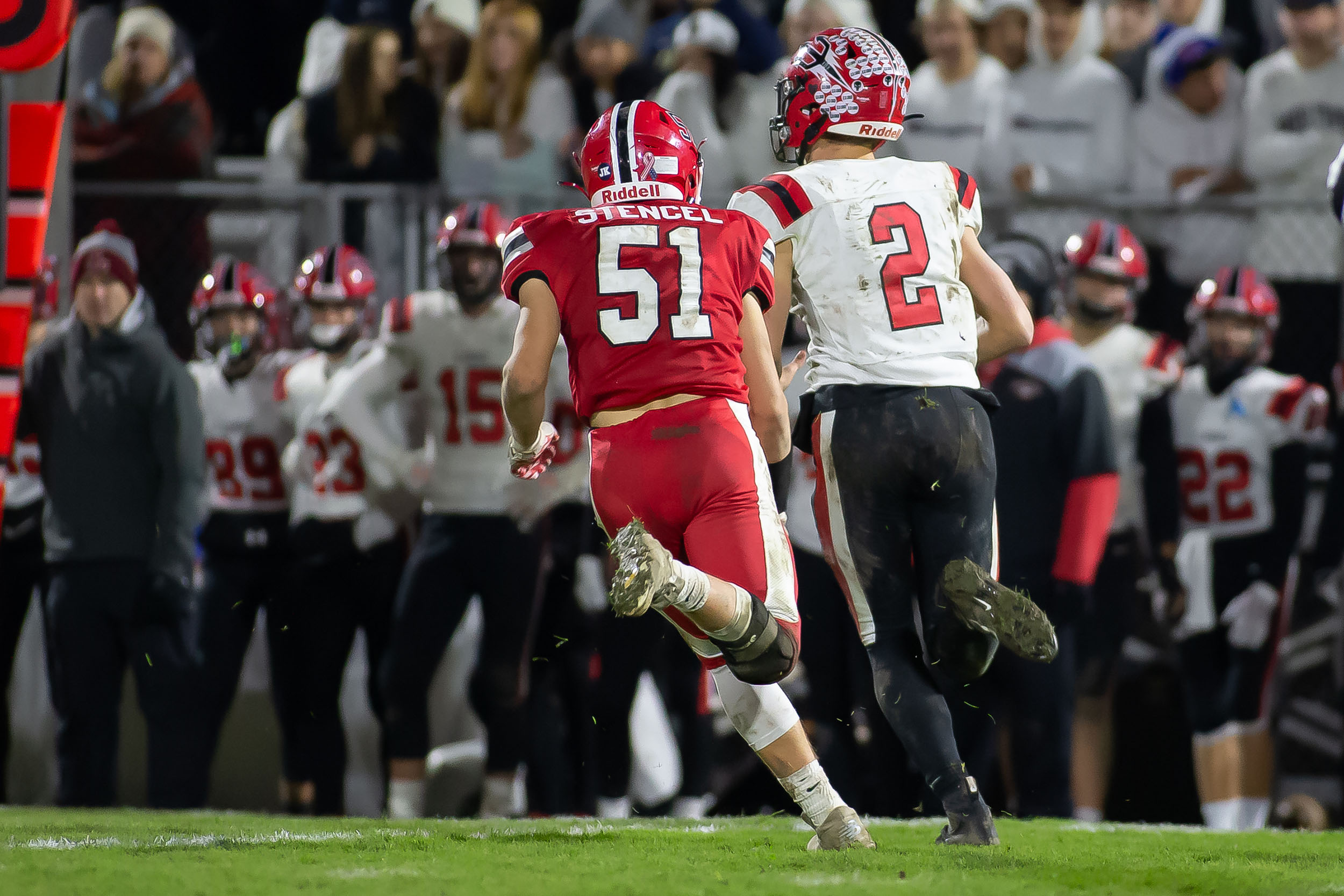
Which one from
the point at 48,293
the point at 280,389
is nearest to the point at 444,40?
the point at 280,389

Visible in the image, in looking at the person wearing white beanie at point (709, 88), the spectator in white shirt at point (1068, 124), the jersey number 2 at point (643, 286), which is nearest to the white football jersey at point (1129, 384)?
the spectator in white shirt at point (1068, 124)

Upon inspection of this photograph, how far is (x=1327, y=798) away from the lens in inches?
284

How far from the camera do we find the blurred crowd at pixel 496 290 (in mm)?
6742

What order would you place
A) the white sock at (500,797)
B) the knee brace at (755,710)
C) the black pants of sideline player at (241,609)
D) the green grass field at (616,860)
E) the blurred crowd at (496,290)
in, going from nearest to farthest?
the green grass field at (616,860), the knee brace at (755,710), the white sock at (500,797), the blurred crowd at (496,290), the black pants of sideline player at (241,609)

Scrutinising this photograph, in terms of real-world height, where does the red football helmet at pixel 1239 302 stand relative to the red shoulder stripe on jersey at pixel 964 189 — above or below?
below

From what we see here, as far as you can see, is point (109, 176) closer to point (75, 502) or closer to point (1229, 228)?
point (75, 502)

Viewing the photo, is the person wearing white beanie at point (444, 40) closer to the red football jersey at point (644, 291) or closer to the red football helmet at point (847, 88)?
the red football helmet at point (847, 88)

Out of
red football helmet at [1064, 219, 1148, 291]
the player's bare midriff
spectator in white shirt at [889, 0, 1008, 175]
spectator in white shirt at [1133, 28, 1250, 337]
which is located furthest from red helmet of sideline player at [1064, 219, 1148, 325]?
the player's bare midriff

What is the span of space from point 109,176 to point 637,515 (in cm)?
504

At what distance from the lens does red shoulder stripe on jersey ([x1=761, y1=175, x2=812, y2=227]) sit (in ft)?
14.5

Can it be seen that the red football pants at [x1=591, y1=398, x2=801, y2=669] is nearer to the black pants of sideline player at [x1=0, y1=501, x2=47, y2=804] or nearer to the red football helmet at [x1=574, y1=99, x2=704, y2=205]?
the red football helmet at [x1=574, y1=99, x2=704, y2=205]

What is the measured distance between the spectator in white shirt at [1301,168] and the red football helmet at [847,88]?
3693mm

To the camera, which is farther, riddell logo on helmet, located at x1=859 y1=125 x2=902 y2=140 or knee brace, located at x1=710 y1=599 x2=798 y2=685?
riddell logo on helmet, located at x1=859 y1=125 x2=902 y2=140

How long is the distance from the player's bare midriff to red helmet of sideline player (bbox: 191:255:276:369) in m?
3.73
